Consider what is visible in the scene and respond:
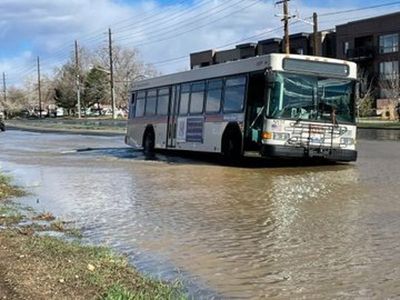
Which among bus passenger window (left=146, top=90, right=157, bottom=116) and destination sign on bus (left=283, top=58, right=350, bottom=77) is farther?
bus passenger window (left=146, top=90, right=157, bottom=116)

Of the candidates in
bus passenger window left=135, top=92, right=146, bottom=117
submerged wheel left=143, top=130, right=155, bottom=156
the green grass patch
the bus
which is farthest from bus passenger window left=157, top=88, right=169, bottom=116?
the green grass patch

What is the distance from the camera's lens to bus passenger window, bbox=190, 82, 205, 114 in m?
22.0

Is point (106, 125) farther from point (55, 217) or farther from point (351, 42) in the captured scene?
point (55, 217)

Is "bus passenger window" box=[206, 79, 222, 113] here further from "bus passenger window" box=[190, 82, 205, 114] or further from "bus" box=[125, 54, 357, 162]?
"bus passenger window" box=[190, 82, 205, 114]

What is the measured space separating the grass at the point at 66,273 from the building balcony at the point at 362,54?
254ft

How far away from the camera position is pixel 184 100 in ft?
77.0

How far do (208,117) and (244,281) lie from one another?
14.6m

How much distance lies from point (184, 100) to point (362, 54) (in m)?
63.7

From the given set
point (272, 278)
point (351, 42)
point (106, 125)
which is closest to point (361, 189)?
point (272, 278)

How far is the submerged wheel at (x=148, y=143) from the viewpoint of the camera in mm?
26806

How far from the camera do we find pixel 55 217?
11.2m

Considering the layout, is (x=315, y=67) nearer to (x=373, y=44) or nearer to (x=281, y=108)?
(x=281, y=108)

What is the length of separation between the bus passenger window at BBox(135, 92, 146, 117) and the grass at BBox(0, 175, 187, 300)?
1874 centimetres

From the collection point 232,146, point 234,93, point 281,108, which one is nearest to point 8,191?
point 281,108
